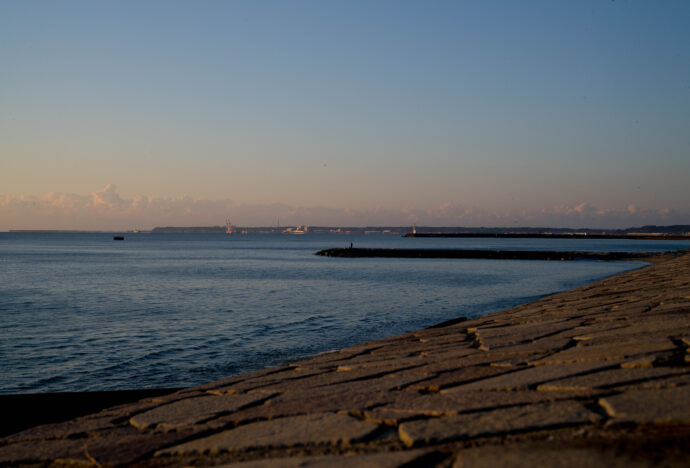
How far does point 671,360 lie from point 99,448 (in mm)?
3193

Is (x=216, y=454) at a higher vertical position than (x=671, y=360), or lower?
lower

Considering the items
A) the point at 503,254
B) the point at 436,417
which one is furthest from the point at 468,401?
the point at 503,254

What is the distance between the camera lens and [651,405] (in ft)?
7.54

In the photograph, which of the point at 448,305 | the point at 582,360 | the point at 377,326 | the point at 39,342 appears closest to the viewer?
the point at 582,360

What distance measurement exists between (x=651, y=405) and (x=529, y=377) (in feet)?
2.90

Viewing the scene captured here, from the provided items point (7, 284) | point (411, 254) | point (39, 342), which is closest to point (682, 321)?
point (39, 342)

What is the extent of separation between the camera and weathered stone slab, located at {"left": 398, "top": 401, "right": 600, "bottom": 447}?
7.27 ft

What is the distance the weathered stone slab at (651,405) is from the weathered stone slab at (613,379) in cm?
20

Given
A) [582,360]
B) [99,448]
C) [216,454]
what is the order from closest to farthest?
[216,454] → [99,448] → [582,360]

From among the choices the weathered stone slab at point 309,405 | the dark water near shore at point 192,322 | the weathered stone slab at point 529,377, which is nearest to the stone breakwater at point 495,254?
the dark water near shore at point 192,322

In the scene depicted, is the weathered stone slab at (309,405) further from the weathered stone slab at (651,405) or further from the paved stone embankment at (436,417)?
the weathered stone slab at (651,405)

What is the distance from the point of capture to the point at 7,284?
2648 centimetres

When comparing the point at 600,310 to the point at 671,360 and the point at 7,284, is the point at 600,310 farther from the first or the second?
the point at 7,284

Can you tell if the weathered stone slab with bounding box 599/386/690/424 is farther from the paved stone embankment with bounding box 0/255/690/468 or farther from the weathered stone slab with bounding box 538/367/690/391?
the weathered stone slab with bounding box 538/367/690/391
